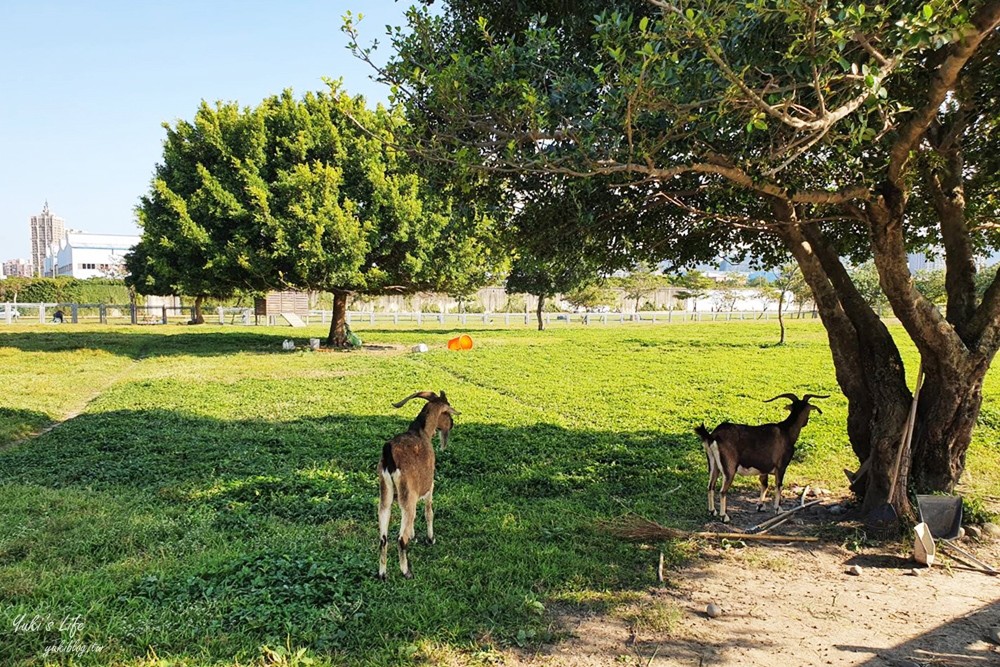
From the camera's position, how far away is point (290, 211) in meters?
24.4

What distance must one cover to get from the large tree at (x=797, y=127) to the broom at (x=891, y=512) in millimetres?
126

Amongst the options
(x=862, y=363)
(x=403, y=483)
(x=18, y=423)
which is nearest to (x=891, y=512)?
(x=862, y=363)

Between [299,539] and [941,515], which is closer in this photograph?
[299,539]

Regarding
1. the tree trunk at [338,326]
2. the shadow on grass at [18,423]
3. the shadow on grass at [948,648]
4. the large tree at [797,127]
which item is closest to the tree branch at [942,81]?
the large tree at [797,127]

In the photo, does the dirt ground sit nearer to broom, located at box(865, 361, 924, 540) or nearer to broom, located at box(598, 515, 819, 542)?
broom, located at box(598, 515, 819, 542)

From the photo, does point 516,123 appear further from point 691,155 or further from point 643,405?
point 643,405

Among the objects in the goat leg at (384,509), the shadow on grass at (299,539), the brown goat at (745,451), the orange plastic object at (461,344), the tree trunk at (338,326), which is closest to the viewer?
the shadow on grass at (299,539)

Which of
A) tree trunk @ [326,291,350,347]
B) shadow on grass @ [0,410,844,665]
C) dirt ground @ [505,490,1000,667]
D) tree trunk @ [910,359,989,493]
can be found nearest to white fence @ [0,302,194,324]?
tree trunk @ [326,291,350,347]

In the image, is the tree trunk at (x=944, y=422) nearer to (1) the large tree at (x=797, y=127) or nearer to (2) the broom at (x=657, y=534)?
(1) the large tree at (x=797, y=127)

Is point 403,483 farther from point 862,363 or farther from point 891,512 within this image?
point 862,363

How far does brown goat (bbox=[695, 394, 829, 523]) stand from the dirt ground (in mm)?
823

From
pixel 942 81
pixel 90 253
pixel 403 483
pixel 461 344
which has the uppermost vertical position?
pixel 90 253

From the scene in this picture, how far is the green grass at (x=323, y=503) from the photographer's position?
4.44 m

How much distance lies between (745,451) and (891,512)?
156cm
